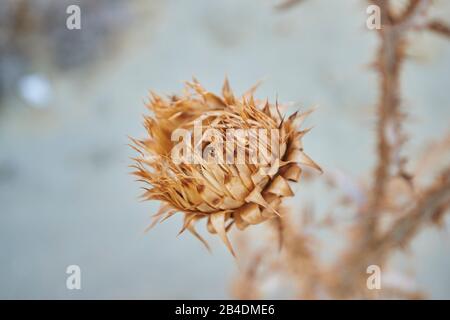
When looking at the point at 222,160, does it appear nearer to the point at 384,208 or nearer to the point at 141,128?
the point at 384,208

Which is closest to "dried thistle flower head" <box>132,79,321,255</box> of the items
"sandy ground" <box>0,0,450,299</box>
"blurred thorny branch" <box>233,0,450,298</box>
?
"blurred thorny branch" <box>233,0,450,298</box>

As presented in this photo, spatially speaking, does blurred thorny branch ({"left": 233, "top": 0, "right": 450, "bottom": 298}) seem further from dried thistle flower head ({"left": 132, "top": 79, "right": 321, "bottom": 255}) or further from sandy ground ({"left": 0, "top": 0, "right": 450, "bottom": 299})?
sandy ground ({"left": 0, "top": 0, "right": 450, "bottom": 299})

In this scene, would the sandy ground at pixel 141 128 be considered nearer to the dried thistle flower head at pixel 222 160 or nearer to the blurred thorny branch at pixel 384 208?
the blurred thorny branch at pixel 384 208

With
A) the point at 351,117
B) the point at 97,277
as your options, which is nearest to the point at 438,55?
the point at 351,117

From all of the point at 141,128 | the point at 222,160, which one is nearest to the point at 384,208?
the point at 222,160
